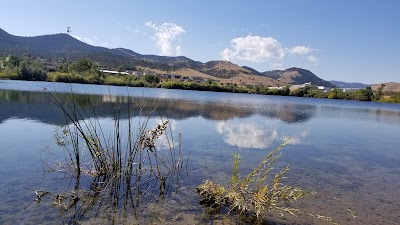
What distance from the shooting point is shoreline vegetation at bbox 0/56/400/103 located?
343ft

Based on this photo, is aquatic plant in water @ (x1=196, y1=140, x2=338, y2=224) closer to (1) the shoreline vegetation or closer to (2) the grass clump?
(2) the grass clump

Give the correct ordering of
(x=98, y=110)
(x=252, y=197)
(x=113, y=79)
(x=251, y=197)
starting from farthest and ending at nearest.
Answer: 1. (x=113, y=79)
2. (x=98, y=110)
3. (x=251, y=197)
4. (x=252, y=197)

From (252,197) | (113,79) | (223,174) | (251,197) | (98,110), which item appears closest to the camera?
(252,197)

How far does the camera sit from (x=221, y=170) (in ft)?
42.0

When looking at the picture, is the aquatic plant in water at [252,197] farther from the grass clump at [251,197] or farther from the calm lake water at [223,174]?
the calm lake water at [223,174]

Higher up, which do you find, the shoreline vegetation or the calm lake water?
the shoreline vegetation

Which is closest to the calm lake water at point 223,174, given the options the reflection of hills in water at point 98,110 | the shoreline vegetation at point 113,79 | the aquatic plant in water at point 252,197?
the aquatic plant in water at point 252,197

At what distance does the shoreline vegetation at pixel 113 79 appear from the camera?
343 feet

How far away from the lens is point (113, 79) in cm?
11956

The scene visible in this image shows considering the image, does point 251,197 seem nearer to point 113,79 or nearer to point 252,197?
point 252,197

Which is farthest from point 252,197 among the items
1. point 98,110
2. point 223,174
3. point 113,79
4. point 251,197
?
point 113,79

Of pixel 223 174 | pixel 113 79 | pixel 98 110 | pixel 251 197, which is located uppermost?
pixel 113 79

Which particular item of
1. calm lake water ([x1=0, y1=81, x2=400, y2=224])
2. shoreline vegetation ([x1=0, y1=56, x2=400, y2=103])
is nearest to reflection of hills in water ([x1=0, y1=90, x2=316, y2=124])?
calm lake water ([x1=0, y1=81, x2=400, y2=224])

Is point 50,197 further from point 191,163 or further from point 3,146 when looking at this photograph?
point 3,146
